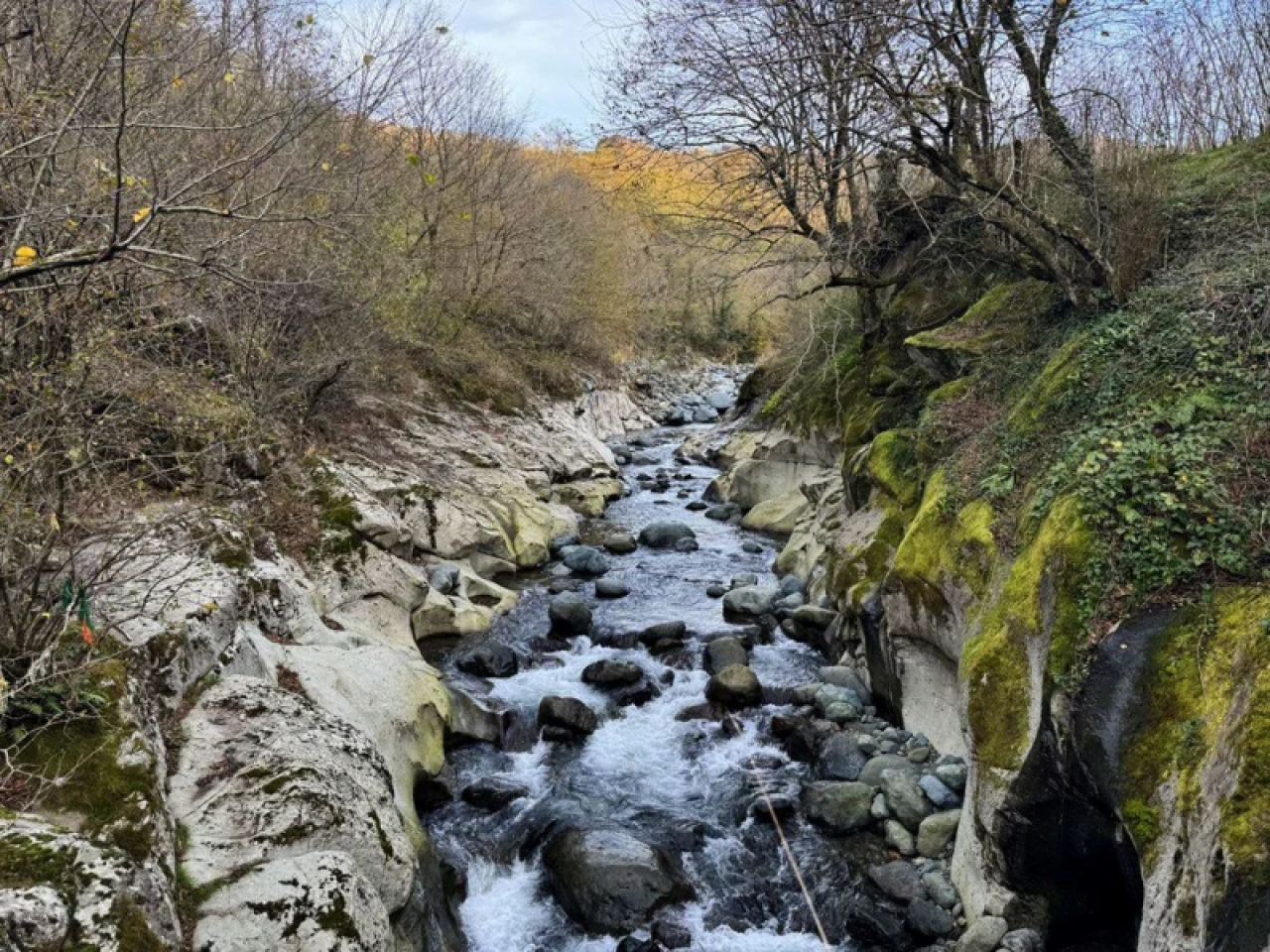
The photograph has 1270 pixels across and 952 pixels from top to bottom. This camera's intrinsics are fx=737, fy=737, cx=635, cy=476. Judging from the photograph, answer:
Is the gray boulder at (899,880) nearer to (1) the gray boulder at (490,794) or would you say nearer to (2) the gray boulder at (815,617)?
(1) the gray boulder at (490,794)

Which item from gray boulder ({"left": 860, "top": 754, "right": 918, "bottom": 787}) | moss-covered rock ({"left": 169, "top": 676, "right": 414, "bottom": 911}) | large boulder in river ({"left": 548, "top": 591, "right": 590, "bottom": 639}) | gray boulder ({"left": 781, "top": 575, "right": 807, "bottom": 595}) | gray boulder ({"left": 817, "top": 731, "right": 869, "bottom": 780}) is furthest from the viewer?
gray boulder ({"left": 781, "top": 575, "right": 807, "bottom": 595})

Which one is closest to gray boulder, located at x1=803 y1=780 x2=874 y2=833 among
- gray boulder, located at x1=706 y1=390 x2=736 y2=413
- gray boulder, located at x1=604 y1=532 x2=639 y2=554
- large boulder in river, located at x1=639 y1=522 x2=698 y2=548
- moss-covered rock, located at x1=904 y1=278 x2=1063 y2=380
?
moss-covered rock, located at x1=904 y1=278 x2=1063 y2=380

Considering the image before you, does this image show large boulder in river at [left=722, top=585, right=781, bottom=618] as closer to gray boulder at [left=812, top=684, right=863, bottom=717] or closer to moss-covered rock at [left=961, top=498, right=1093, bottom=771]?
gray boulder at [left=812, top=684, right=863, bottom=717]

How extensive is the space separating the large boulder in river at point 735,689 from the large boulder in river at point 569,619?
2531 millimetres

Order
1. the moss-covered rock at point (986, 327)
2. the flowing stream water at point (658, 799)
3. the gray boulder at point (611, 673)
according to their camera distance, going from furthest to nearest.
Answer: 1. the gray boulder at point (611, 673)
2. the moss-covered rock at point (986, 327)
3. the flowing stream water at point (658, 799)

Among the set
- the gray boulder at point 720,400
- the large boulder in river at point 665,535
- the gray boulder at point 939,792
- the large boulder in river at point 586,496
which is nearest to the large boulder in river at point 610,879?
the gray boulder at point 939,792

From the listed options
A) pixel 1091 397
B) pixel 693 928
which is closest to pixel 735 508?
pixel 1091 397

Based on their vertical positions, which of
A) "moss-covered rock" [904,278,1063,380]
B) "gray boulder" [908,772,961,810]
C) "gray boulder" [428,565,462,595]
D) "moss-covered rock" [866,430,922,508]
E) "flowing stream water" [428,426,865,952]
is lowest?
"flowing stream water" [428,426,865,952]

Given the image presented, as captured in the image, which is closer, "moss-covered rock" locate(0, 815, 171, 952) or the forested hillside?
"moss-covered rock" locate(0, 815, 171, 952)

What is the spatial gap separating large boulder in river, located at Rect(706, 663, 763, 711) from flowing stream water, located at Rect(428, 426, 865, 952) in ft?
0.62

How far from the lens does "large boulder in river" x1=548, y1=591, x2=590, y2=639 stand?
1086 centimetres

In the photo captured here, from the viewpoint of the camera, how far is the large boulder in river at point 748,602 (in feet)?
36.4

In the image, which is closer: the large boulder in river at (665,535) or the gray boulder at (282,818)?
the gray boulder at (282,818)

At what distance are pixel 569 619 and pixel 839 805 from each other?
16.7 ft
